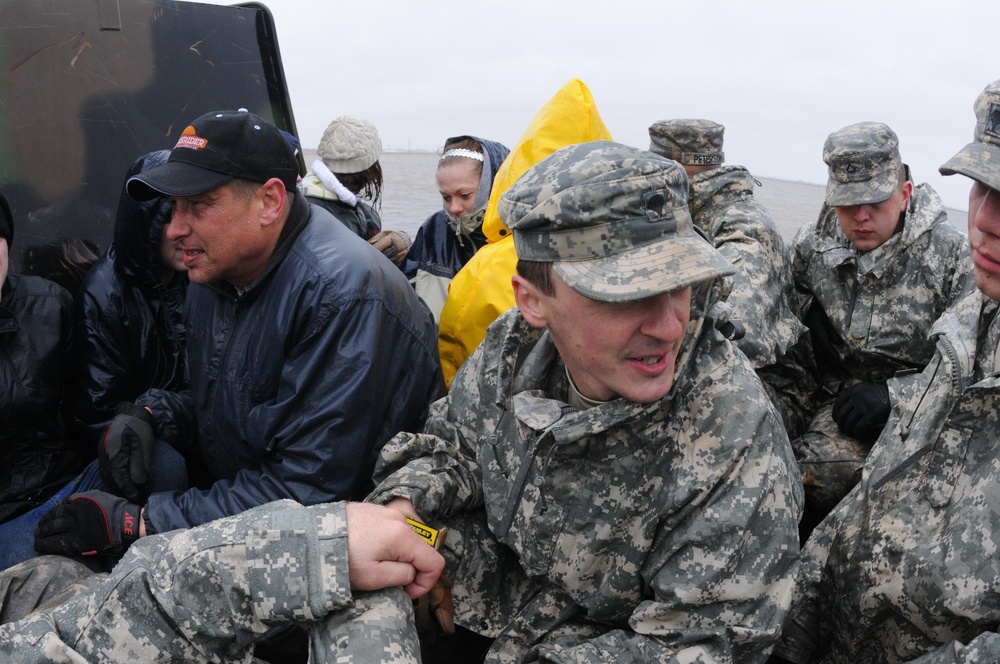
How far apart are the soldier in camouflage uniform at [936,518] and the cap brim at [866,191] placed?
1304 mm

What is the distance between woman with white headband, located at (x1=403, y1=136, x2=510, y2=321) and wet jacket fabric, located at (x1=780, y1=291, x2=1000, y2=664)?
87.5 inches

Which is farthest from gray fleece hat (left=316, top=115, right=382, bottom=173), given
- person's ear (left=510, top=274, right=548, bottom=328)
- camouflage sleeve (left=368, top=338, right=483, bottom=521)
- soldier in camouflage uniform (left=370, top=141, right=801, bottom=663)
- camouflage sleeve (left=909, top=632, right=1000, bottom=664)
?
camouflage sleeve (left=909, top=632, right=1000, bottom=664)

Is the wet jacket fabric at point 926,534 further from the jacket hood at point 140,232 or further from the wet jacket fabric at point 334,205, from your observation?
the wet jacket fabric at point 334,205

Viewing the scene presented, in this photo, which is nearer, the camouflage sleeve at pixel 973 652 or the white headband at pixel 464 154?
the camouflage sleeve at pixel 973 652

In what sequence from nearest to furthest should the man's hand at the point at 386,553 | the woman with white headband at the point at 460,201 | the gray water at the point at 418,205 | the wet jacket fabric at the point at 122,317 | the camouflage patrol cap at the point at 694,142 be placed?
the man's hand at the point at 386,553 → the wet jacket fabric at the point at 122,317 → the woman with white headband at the point at 460,201 → the camouflage patrol cap at the point at 694,142 → the gray water at the point at 418,205

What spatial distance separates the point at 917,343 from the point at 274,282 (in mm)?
2707

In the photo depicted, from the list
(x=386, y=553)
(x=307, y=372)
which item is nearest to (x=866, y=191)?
(x=307, y=372)

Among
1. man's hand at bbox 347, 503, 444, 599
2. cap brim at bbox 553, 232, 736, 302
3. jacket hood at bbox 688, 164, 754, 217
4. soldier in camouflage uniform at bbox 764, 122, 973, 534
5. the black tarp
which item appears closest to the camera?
cap brim at bbox 553, 232, 736, 302

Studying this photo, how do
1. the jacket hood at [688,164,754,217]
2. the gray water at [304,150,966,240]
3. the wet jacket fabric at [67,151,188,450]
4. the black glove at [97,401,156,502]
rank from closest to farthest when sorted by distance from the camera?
the black glove at [97,401,156,502] < the wet jacket fabric at [67,151,188,450] < the jacket hood at [688,164,754,217] < the gray water at [304,150,966,240]

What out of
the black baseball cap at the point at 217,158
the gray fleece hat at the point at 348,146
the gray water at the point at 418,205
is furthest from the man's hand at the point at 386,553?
the gray water at the point at 418,205

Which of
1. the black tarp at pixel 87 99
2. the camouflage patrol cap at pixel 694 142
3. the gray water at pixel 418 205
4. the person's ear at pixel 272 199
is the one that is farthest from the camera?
the gray water at pixel 418 205

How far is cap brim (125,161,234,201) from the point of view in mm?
2615

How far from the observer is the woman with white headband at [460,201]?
14.5 ft

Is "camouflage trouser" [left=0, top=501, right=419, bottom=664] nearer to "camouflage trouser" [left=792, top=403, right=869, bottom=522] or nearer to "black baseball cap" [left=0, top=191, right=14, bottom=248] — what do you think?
"black baseball cap" [left=0, top=191, right=14, bottom=248]
